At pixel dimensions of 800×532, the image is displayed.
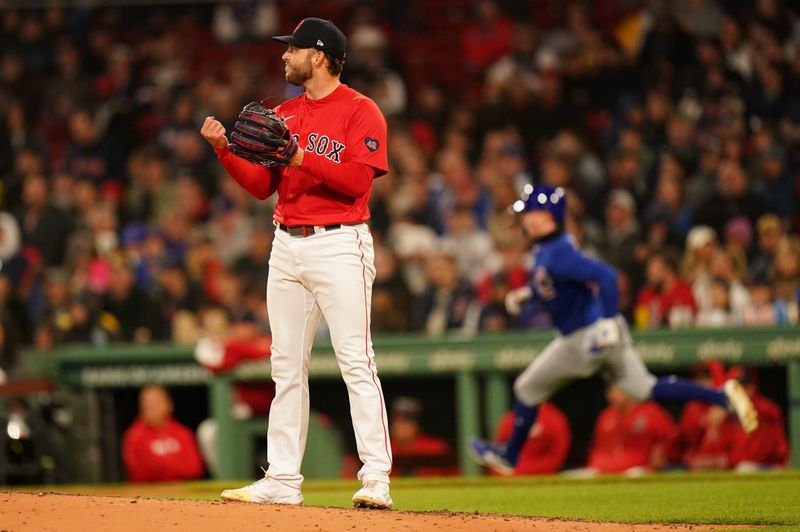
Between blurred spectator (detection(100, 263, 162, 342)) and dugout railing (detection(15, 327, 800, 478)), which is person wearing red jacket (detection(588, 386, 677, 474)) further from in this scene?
blurred spectator (detection(100, 263, 162, 342))

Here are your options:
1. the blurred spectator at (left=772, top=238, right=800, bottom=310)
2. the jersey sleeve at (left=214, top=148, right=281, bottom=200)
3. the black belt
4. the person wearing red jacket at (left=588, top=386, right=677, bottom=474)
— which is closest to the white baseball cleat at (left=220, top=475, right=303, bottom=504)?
the black belt

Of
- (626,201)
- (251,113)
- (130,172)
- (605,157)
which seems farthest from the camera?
(130,172)

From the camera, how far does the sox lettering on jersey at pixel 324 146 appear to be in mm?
5473

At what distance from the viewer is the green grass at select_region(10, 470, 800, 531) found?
6008 millimetres

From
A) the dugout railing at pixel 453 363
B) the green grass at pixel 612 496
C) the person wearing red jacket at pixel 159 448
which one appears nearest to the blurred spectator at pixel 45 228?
the dugout railing at pixel 453 363

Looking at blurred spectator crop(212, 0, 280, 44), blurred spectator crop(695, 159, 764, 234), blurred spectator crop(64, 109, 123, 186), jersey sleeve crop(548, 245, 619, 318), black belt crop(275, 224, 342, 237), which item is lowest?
jersey sleeve crop(548, 245, 619, 318)

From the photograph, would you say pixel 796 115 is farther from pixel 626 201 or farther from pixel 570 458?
pixel 570 458

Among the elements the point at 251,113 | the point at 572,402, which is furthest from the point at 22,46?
the point at 251,113

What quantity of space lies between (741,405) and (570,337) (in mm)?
1114

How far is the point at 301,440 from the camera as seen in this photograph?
5.64m

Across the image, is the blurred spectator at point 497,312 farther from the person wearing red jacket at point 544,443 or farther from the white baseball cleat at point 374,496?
the white baseball cleat at point 374,496

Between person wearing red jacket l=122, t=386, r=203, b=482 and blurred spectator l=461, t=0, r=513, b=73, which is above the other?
blurred spectator l=461, t=0, r=513, b=73

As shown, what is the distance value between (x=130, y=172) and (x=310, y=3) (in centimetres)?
311

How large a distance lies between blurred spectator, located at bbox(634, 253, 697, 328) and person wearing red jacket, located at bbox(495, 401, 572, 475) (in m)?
1.15
